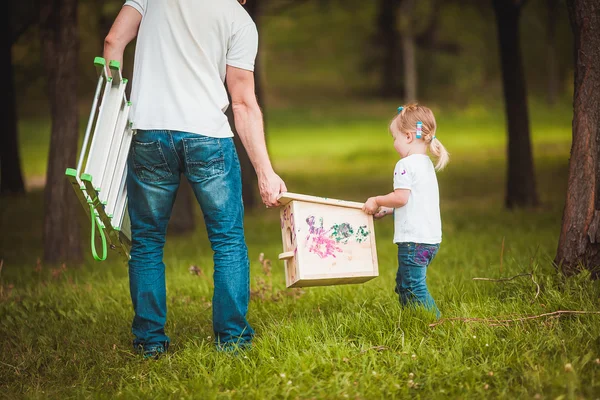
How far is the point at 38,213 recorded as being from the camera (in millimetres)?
12617

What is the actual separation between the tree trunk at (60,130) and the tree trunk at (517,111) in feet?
19.1

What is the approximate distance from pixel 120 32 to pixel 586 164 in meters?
2.93

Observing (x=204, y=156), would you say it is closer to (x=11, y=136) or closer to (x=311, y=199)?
(x=311, y=199)

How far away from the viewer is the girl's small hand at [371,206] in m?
4.07

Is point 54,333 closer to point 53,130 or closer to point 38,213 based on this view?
point 53,130

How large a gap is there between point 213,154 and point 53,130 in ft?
14.3

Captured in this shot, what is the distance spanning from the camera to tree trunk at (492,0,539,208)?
10.0 metres

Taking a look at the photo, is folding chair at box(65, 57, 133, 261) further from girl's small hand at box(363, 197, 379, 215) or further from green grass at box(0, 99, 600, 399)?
girl's small hand at box(363, 197, 379, 215)

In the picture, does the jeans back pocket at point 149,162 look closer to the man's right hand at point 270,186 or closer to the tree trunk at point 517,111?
the man's right hand at point 270,186

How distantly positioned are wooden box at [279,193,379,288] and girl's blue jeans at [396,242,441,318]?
0.17 meters

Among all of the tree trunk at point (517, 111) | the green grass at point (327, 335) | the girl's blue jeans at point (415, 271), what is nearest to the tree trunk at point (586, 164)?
the green grass at point (327, 335)

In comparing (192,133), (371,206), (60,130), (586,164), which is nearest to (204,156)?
(192,133)

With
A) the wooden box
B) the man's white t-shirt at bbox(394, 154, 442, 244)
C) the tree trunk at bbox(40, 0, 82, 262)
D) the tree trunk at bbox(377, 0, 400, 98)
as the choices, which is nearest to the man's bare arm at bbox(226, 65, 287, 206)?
the wooden box

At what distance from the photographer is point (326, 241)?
4.05 meters
